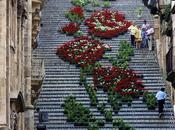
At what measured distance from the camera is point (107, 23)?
4700cm

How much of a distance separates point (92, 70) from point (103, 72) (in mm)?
606

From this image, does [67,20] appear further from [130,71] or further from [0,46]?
[0,46]

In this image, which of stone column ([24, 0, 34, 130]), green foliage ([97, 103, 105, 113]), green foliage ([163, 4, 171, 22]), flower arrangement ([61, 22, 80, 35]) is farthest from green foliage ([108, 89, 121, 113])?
flower arrangement ([61, 22, 80, 35])

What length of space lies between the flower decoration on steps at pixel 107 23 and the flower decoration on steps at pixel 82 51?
1.38m

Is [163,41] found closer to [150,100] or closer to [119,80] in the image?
[119,80]

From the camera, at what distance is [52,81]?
39.7 metres

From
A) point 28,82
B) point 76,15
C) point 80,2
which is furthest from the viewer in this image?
point 80,2

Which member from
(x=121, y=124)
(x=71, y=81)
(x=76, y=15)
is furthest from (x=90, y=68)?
(x=76, y=15)

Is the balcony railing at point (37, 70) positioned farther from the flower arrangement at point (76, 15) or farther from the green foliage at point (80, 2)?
the green foliage at point (80, 2)

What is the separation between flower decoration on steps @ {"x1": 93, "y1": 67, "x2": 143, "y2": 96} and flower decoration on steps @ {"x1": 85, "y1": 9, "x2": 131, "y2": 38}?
4.87 metres

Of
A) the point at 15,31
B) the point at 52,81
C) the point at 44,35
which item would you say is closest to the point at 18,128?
the point at 15,31

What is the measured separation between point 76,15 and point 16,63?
20.4 meters

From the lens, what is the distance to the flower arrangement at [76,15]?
155 feet

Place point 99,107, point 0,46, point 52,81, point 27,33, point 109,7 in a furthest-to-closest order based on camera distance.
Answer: point 109,7, point 52,81, point 99,107, point 27,33, point 0,46
